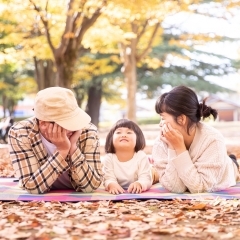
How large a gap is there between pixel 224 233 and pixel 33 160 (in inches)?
71.8

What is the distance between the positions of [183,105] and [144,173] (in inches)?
31.9

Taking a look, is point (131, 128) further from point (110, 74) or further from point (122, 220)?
point (110, 74)

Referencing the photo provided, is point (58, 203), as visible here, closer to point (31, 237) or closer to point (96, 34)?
point (31, 237)

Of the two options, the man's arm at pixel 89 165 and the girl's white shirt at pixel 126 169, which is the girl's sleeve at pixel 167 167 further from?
the man's arm at pixel 89 165

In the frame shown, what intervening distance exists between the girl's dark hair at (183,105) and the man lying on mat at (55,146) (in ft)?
2.08

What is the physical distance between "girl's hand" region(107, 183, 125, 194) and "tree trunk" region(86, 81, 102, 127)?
2006 centimetres

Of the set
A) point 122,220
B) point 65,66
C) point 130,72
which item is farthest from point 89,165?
point 130,72

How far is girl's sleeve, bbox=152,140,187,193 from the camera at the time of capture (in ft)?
14.1

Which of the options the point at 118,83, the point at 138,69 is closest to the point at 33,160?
the point at 138,69

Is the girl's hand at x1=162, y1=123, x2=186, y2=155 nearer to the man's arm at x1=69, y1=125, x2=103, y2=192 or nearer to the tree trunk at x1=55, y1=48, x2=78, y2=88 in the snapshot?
the man's arm at x1=69, y1=125, x2=103, y2=192

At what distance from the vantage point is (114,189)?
14.1 ft

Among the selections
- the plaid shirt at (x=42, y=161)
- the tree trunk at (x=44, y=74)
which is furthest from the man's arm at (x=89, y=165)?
the tree trunk at (x=44, y=74)

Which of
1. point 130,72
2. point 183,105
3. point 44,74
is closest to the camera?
point 183,105

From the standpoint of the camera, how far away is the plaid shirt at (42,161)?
3.98 metres
